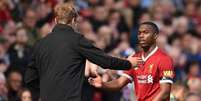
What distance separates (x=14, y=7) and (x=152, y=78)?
6.90m

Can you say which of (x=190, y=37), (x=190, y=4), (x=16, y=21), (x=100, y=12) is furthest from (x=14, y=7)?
(x=190, y=4)

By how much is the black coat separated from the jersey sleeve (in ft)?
2.47

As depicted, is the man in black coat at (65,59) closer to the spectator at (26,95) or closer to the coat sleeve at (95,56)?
the coat sleeve at (95,56)

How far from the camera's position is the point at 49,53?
31.1 feet

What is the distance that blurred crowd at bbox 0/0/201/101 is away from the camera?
47.1ft

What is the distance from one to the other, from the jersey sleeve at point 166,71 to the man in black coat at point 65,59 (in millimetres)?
762

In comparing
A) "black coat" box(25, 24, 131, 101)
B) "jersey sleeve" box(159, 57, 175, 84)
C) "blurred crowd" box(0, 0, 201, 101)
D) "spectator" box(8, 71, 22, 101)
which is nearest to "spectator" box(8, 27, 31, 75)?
"blurred crowd" box(0, 0, 201, 101)

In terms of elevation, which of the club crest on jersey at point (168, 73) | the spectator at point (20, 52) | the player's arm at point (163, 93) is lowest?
the spectator at point (20, 52)

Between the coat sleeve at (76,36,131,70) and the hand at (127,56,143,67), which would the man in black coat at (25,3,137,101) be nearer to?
the coat sleeve at (76,36,131,70)

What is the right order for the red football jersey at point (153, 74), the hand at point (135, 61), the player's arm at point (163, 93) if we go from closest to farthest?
the hand at point (135, 61) → the player's arm at point (163, 93) → the red football jersey at point (153, 74)

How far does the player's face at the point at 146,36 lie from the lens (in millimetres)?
10148

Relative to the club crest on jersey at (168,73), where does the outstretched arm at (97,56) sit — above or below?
above

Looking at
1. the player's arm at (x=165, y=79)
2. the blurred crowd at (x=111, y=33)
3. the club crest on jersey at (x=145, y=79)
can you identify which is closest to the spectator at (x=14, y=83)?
the blurred crowd at (x=111, y=33)

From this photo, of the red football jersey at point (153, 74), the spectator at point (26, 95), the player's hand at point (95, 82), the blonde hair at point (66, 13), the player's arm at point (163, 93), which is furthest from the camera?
the spectator at point (26, 95)
